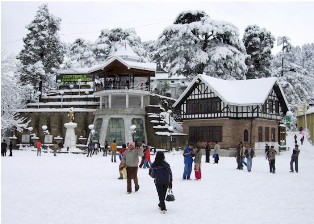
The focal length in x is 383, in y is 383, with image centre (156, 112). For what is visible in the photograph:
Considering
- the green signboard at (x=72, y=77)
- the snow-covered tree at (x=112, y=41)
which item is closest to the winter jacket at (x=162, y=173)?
the green signboard at (x=72, y=77)

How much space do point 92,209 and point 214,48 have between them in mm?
39011

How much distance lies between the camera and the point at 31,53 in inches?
2032

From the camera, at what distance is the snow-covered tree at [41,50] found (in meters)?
51.1

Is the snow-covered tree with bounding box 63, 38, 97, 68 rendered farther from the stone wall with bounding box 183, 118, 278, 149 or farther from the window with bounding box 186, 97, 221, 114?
the stone wall with bounding box 183, 118, 278, 149

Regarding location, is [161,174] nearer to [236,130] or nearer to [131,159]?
[131,159]

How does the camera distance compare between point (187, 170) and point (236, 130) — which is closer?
point (187, 170)

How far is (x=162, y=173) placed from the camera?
381 inches

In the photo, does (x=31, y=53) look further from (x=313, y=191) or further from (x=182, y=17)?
(x=313, y=191)

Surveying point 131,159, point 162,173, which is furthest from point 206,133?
point 162,173

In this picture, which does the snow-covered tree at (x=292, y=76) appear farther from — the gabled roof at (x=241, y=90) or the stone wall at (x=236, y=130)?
the stone wall at (x=236, y=130)

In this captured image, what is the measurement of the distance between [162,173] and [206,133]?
103 ft

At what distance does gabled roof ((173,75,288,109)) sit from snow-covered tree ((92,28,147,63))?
27.7 m

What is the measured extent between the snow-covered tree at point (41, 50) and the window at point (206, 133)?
73.8 ft

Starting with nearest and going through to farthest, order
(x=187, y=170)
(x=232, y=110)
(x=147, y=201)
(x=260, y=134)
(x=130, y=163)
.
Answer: (x=147, y=201) → (x=130, y=163) → (x=187, y=170) → (x=232, y=110) → (x=260, y=134)
